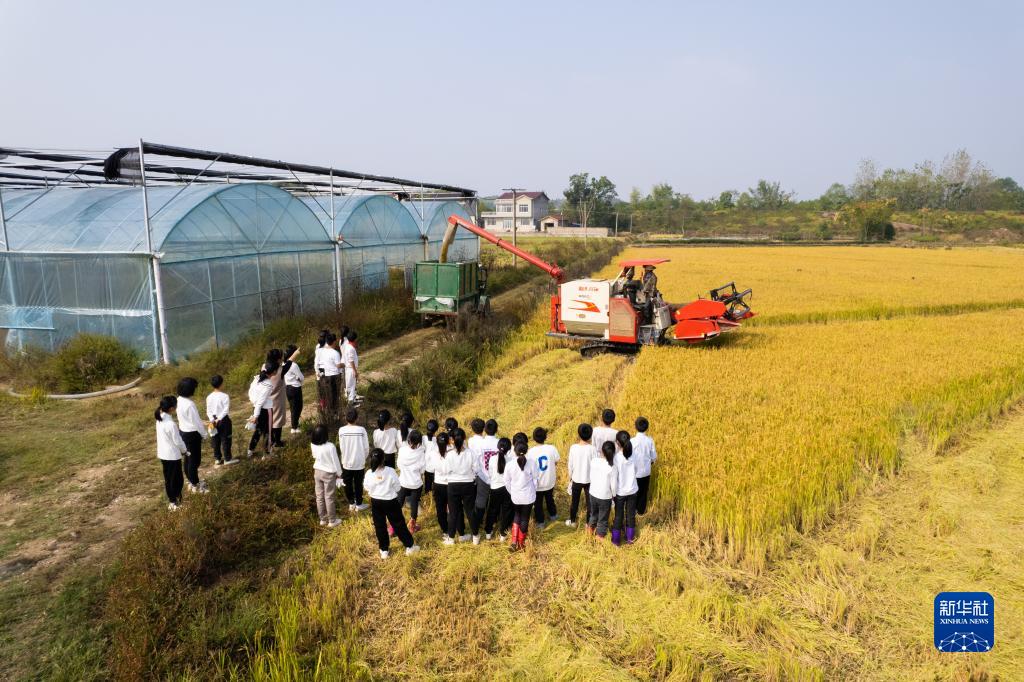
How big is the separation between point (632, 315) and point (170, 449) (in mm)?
10169

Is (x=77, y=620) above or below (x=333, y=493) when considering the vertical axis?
below

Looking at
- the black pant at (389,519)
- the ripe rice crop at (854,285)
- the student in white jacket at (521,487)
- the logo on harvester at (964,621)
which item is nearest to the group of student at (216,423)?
the black pant at (389,519)

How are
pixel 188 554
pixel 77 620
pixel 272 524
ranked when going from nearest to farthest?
1. pixel 77 620
2. pixel 188 554
3. pixel 272 524

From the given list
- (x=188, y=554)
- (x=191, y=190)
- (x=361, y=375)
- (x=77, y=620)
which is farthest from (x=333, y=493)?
(x=191, y=190)

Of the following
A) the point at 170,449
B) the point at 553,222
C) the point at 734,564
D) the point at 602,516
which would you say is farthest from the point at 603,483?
the point at 553,222

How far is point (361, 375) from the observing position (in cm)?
1389

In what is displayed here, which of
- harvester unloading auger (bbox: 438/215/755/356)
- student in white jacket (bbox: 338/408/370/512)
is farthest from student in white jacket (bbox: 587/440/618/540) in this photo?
harvester unloading auger (bbox: 438/215/755/356)

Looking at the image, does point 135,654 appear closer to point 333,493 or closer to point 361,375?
point 333,493

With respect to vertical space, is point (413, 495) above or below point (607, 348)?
below

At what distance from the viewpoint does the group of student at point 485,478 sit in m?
6.15

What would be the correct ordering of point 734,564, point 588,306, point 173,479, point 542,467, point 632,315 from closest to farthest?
1. point 734,564
2. point 542,467
3. point 173,479
4. point 632,315
5. point 588,306

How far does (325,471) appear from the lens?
261 inches

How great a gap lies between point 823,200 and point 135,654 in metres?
131

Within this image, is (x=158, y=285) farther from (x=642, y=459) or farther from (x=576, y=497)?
(x=642, y=459)
